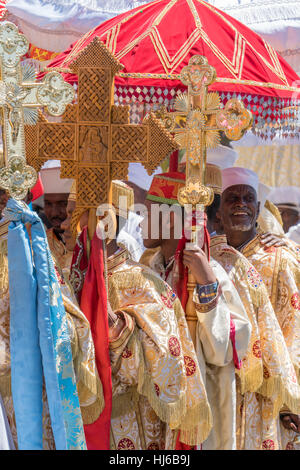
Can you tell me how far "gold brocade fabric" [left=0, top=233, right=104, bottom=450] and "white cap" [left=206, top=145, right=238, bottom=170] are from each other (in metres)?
1.96

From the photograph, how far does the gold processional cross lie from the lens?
14.4 feet

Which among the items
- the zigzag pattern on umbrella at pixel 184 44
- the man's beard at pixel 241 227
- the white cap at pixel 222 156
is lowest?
the man's beard at pixel 241 227

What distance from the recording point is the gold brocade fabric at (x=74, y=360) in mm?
3494

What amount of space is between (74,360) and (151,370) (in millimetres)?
466

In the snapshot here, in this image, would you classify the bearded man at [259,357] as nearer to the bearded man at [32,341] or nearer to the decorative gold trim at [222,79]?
the decorative gold trim at [222,79]

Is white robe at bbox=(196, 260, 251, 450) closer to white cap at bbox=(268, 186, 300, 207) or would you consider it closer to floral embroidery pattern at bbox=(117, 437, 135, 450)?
floral embroidery pattern at bbox=(117, 437, 135, 450)

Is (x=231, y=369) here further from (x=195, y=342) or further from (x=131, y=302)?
(x=131, y=302)

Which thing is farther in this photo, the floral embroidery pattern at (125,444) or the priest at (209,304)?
the priest at (209,304)

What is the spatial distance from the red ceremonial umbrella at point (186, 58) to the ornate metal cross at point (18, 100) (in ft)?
5.54

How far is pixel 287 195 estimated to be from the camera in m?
6.69

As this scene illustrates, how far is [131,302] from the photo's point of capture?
4.14m

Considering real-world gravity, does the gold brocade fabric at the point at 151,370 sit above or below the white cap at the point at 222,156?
below

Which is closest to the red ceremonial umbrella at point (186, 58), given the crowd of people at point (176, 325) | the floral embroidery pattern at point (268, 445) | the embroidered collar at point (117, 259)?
the crowd of people at point (176, 325)

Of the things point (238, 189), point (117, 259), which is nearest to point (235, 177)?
point (238, 189)
